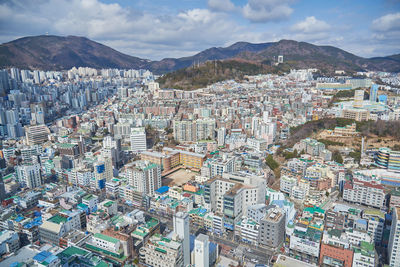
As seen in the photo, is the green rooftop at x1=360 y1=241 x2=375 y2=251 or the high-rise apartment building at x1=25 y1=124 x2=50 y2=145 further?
the high-rise apartment building at x1=25 y1=124 x2=50 y2=145

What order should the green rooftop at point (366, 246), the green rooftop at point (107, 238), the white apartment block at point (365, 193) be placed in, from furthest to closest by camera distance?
1. the white apartment block at point (365, 193)
2. the green rooftop at point (107, 238)
3. the green rooftop at point (366, 246)

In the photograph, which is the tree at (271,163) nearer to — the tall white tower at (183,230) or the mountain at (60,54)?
the tall white tower at (183,230)

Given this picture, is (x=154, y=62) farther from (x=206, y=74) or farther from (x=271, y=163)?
(x=271, y=163)

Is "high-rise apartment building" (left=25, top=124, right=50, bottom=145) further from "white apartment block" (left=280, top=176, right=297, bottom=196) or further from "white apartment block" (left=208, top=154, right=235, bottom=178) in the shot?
"white apartment block" (left=280, top=176, right=297, bottom=196)

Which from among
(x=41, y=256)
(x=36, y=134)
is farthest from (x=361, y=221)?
(x=36, y=134)

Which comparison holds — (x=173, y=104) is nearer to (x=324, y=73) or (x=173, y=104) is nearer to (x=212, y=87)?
(x=212, y=87)

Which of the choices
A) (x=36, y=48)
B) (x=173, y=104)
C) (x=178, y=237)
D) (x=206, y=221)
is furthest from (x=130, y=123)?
(x=36, y=48)

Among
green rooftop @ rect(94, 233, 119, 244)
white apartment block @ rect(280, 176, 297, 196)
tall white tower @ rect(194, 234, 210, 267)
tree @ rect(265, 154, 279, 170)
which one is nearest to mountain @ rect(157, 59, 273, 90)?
tree @ rect(265, 154, 279, 170)

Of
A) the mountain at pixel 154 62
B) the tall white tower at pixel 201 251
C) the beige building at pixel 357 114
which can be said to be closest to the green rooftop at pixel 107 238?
the tall white tower at pixel 201 251
